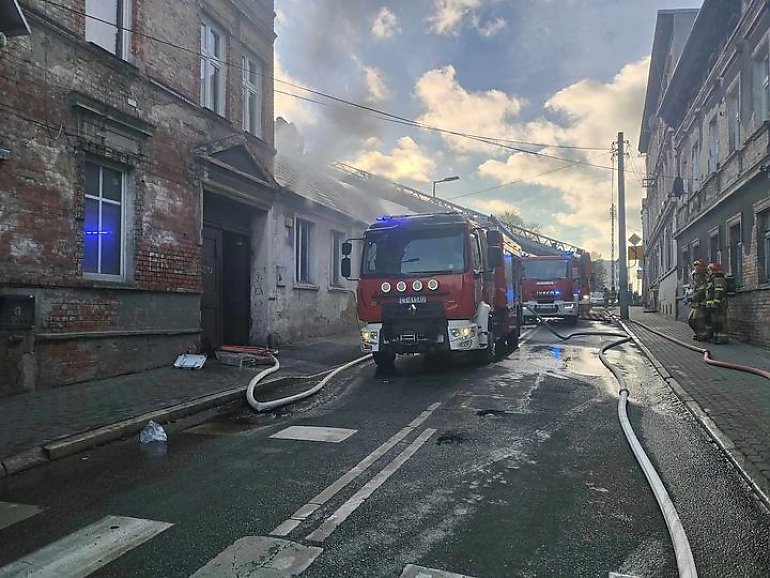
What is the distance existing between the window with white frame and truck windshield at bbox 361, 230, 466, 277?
8944mm

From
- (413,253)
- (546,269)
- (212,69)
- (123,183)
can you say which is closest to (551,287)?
(546,269)

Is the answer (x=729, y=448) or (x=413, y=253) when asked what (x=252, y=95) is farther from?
(x=729, y=448)

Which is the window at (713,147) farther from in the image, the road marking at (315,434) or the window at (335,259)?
the road marking at (315,434)

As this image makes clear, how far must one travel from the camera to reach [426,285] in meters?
10.0

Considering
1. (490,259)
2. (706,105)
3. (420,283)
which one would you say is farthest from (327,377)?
(706,105)

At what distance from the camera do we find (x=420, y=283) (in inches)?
395

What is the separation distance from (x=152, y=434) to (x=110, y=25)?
22.3ft

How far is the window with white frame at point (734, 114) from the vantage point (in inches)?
570

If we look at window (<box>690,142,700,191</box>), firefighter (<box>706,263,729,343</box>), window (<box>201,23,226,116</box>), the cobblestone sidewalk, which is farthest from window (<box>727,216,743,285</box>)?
window (<box>201,23,226,116</box>)

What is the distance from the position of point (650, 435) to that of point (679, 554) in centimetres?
304

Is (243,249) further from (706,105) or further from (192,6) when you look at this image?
(706,105)

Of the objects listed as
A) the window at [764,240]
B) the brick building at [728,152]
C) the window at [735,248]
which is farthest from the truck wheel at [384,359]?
the window at [735,248]

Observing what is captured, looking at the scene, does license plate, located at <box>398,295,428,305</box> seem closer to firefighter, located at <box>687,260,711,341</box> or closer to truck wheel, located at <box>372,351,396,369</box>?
truck wheel, located at <box>372,351,396,369</box>

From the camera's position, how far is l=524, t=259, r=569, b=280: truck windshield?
2208 centimetres
